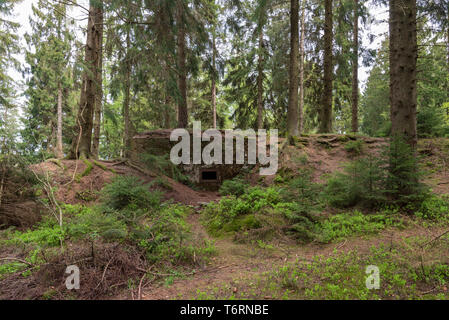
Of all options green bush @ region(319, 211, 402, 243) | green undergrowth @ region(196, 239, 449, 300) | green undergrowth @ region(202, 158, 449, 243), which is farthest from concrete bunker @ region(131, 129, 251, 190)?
green undergrowth @ region(196, 239, 449, 300)

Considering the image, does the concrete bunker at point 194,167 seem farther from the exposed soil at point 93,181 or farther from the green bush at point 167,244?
the green bush at point 167,244

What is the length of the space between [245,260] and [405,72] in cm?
588

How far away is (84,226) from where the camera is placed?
183 inches

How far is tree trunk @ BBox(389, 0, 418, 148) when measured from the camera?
5.56 m

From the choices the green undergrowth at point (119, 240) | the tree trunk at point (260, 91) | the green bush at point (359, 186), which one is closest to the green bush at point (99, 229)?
the green undergrowth at point (119, 240)

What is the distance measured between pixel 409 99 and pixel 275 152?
4734mm

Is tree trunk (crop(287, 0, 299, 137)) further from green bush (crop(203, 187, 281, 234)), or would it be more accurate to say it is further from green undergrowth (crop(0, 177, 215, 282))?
green undergrowth (crop(0, 177, 215, 282))

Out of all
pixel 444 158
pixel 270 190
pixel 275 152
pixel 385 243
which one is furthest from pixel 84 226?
pixel 444 158

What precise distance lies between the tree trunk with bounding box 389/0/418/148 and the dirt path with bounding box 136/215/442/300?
2.53 metres

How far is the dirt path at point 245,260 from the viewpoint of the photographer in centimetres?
317

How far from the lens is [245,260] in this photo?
4.21 m

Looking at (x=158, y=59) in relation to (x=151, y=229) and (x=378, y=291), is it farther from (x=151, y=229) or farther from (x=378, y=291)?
(x=378, y=291)

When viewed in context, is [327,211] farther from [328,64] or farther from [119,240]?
[328,64]
